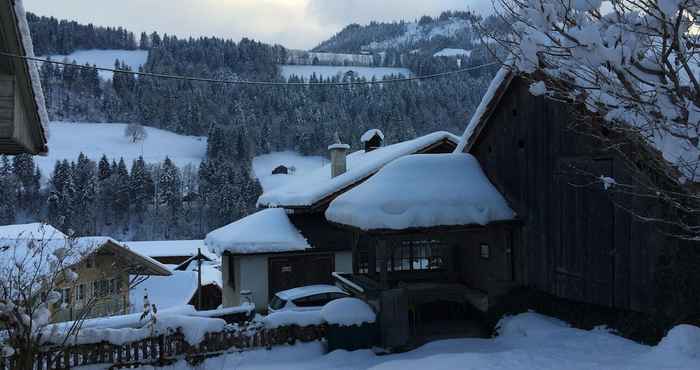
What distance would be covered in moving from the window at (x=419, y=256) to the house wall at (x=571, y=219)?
133 inches

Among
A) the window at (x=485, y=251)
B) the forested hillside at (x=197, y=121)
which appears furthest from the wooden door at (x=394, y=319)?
the forested hillside at (x=197, y=121)

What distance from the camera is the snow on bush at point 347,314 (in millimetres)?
12383

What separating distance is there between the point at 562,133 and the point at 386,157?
9.50 metres

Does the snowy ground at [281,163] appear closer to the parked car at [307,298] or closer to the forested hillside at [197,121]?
the forested hillside at [197,121]

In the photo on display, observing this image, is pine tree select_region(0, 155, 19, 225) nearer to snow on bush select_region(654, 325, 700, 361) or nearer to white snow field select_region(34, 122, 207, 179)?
white snow field select_region(34, 122, 207, 179)

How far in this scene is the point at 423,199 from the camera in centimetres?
1343

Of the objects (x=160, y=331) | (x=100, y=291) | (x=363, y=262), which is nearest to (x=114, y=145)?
(x=363, y=262)

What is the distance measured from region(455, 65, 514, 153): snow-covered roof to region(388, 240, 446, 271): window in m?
3.33

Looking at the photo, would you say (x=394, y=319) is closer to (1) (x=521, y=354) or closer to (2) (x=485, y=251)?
(1) (x=521, y=354)

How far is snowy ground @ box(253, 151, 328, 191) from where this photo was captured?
10400cm

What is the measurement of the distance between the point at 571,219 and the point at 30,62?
1100 centimetres

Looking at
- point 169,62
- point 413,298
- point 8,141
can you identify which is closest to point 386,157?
point 413,298

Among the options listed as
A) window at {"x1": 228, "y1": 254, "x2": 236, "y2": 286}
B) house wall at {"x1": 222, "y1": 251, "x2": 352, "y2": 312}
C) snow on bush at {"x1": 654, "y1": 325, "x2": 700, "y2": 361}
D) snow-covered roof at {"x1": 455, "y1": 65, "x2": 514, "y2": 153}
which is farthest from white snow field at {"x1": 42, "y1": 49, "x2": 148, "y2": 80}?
snow on bush at {"x1": 654, "y1": 325, "x2": 700, "y2": 361}

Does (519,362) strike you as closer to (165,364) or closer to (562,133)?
(562,133)
